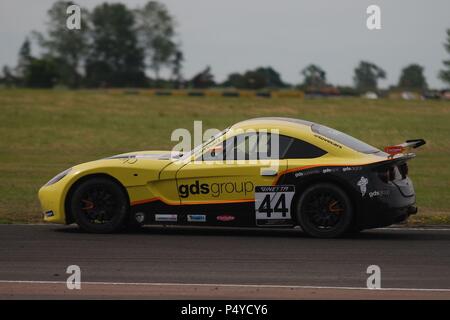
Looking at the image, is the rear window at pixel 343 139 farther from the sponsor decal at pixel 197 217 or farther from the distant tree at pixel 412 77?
the distant tree at pixel 412 77

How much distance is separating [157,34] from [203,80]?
1491 centimetres

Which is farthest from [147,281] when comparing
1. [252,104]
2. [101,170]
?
[252,104]

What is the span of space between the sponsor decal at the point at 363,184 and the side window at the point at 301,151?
556mm

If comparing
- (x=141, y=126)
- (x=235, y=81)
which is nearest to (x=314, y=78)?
(x=235, y=81)

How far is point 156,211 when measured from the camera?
11828 mm

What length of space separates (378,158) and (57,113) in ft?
93.7

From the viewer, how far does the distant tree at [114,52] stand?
81938mm

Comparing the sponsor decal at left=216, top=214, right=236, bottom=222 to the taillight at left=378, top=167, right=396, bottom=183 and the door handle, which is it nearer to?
the door handle

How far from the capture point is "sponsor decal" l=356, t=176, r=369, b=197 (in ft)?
36.9

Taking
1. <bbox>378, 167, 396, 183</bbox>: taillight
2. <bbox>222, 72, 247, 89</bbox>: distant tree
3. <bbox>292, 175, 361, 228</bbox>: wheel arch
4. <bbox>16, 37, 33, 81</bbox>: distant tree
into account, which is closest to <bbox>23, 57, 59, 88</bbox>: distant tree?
<bbox>16, 37, 33, 81</bbox>: distant tree

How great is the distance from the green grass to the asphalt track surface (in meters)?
2.24

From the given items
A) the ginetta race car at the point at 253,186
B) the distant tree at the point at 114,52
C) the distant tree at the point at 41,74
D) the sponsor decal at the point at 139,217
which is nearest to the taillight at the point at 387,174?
the ginetta race car at the point at 253,186

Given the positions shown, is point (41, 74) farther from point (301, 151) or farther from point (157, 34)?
point (301, 151)
